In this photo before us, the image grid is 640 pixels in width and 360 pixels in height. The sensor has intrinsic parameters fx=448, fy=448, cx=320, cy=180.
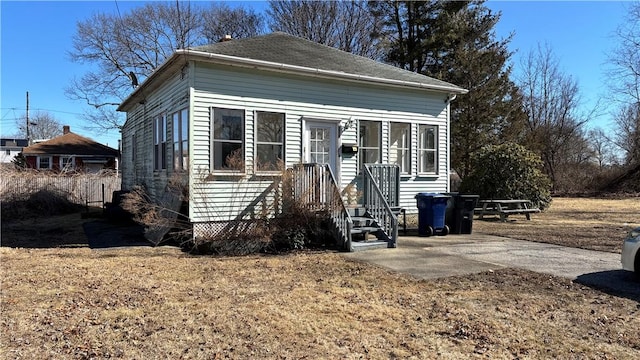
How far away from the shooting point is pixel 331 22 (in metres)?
29.5

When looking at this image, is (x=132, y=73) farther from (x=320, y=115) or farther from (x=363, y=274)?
(x=363, y=274)

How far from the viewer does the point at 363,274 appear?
683cm

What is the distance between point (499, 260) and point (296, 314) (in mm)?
4624

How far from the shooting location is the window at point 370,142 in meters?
12.3

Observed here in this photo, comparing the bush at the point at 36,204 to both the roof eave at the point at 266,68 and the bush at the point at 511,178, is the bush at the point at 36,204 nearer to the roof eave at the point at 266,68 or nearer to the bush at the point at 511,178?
the roof eave at the point at 266,68

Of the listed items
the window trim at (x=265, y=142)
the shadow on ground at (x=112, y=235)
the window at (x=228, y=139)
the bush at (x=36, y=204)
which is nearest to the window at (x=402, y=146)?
the window trim at (x=265, y=142)

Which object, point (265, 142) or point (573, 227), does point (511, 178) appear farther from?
point (265, 142)

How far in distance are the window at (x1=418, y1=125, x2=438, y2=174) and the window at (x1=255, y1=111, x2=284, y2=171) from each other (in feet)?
15.3

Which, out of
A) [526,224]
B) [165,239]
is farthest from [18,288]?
[526,224]

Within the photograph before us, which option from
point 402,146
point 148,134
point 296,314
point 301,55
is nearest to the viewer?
point 296,314

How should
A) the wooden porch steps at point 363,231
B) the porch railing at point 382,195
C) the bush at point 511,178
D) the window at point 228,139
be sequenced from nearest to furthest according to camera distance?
the wooden porch steps at point 363,231 < the porch railing at point 382,195 < the window at point 228,139 < the bush at point 511,178

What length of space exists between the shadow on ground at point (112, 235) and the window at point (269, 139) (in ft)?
10.5

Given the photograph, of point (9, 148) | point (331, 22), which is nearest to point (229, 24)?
point (331, 22)

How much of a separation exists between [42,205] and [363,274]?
15133mm
